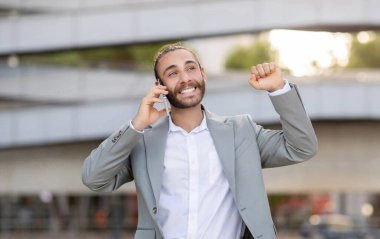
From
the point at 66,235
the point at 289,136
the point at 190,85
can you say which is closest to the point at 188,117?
the point at 190,85

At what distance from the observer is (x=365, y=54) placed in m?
56.2

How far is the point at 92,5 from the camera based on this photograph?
2758 cm

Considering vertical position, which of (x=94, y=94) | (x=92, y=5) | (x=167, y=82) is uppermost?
(x=92, y=5)

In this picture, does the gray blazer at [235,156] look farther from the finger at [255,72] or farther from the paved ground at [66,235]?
the paved ground at [66,235]

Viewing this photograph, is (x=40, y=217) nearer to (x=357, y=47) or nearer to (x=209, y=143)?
(x=357, y=47)

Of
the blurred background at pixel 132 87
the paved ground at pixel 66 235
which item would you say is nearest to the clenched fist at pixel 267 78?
the blurred background at pixel 132 87

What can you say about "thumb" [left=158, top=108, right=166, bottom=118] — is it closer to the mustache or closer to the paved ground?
the mustache

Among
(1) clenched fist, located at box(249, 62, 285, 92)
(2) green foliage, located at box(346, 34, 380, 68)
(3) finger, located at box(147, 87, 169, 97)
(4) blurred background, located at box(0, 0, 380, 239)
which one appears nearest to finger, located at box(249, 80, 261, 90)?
(1) clenched fist, located at box(249, 62, 285, 92)

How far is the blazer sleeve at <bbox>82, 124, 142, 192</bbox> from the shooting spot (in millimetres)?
4180

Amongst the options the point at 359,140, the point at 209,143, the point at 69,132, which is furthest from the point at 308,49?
the point at 209,143

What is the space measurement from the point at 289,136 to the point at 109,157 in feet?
2.52

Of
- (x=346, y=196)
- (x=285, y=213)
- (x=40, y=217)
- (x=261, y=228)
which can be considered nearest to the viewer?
(x=261, y=228)

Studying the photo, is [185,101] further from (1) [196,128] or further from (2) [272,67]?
(2) [272,67]

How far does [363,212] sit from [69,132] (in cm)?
3405
